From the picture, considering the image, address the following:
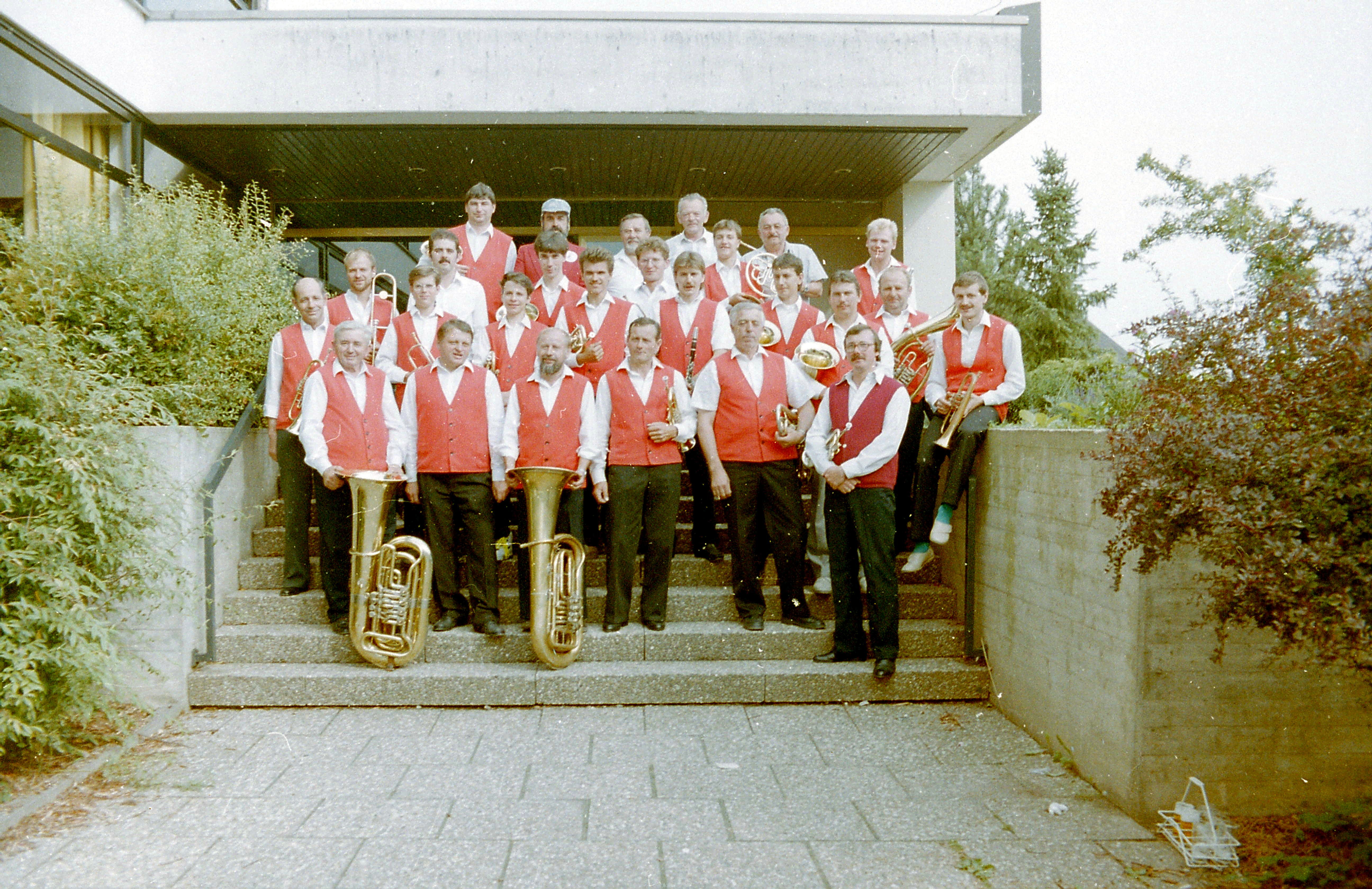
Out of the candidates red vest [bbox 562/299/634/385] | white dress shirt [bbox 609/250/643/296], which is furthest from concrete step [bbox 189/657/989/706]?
white dress shirt [bbox 609/250/643/296]

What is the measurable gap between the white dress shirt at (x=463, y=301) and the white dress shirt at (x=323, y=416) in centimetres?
101

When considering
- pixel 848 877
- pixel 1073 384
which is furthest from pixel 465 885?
pixel 1073 384

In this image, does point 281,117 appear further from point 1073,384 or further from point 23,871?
point 1073,384

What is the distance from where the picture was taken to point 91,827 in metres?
3.73

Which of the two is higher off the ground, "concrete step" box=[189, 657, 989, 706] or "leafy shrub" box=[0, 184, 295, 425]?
"leafy shrub" box=[0, 184, 295, 425]

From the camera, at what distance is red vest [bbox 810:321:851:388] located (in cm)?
596

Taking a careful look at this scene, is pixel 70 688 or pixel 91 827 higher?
pixel 70 688

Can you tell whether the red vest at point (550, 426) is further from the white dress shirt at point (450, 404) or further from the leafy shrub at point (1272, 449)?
the leafy shrub at point (1272, 449)

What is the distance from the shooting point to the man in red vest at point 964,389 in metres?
5.43

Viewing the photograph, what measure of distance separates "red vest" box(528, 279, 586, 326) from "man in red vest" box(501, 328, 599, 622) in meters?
0.84

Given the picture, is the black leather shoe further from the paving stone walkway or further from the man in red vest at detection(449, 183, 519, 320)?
the man in red vest at detection(449, 183, 519, 320)

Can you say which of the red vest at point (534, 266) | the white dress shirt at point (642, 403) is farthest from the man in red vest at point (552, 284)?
the white dress shirt at point (642, 403)

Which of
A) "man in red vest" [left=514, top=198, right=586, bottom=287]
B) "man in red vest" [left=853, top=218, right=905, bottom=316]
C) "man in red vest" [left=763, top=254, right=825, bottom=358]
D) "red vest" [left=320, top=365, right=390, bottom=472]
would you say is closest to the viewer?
"red vest" [left=320, top=365, right=390, bottom=472]

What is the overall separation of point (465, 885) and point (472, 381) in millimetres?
3030
